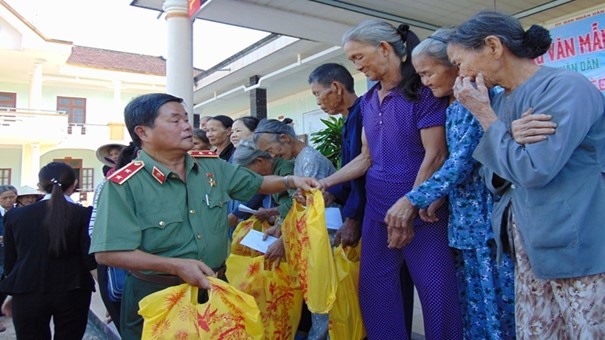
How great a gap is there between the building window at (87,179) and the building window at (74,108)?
88.6 inches

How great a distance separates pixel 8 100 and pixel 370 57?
2100 cm

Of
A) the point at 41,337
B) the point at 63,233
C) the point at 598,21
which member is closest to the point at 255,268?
the point at 63,233

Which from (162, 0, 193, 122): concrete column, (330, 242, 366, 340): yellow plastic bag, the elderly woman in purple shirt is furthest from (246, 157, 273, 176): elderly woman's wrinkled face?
(162, 0, 193, 122): concrete column

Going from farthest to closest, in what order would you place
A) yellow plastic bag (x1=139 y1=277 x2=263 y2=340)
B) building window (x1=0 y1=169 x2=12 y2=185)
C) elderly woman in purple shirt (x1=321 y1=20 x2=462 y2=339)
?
building window (x1=0 y1=169 x2=12 y2=185) < elderly woman in purple shirt (x1=321 y1=20 x2=462 y2=339) < yellow plastic bag (x1=139 y1=277 x2=263 y2=340)

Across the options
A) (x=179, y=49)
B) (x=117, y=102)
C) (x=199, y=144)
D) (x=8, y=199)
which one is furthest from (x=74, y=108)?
(x=199, y=144)

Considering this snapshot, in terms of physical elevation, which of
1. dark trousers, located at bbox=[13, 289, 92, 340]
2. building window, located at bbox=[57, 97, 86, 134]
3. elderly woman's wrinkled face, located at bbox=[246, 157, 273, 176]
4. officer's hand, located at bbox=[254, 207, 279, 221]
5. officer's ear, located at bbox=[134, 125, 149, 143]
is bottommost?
dark trousers, located at bbox=[13, 289, 92, 340]

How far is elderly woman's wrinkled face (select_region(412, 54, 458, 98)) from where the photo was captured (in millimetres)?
1810

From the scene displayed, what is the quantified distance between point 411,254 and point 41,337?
236 cm

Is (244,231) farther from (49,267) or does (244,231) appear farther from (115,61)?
(115,61)

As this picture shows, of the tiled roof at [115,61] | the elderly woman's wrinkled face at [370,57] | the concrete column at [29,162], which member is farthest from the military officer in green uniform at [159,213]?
the concrete column at [29,162]

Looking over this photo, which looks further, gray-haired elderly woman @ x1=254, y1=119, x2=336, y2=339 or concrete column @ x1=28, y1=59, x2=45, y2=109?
concrete column @ x1=28, y1=59, x2=45, y2=109

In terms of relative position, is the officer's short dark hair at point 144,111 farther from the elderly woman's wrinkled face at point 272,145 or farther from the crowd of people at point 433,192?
the elderly woman's wrinkled face at point 272,145

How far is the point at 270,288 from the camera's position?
2.42 meters

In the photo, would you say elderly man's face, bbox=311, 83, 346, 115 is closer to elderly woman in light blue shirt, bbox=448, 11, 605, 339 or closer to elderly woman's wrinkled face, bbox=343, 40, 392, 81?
elderly woman's wrinkled face, bbox=343, 40, 392, 81
